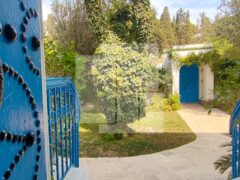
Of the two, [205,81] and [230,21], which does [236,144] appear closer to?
[230,21]

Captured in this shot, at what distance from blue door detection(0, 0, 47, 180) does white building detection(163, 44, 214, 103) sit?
10566 millimetres

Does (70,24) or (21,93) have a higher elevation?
(70,24)

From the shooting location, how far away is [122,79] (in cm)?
679

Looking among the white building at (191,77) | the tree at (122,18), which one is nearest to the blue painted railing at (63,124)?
the tree at (122,18)

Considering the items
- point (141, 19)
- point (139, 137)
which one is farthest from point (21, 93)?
point (141, 19)

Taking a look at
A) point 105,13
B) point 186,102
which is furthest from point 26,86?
point 186,102

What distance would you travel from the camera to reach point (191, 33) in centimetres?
1734

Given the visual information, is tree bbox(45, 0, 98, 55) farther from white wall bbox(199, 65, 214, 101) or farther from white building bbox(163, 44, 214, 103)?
white wall bbox(199, 65, 214, 101)

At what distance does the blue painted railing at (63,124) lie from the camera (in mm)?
2121

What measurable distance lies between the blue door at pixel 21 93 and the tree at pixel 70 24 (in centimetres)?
996

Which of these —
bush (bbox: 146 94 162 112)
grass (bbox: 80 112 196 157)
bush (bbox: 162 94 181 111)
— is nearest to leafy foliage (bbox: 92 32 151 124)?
grass (bbox: 80 112 196 157)

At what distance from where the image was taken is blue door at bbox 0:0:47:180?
2.79 ft

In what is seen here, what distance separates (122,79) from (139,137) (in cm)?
181

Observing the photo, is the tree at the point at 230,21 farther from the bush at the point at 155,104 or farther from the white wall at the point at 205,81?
the white wall at the point at 205,81
